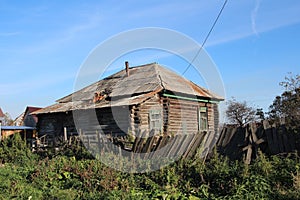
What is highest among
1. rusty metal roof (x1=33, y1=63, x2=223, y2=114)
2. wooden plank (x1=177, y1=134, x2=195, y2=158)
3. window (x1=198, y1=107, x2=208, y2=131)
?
rusty metal roof (x1=33, y1=63, x2=223, y2=114)

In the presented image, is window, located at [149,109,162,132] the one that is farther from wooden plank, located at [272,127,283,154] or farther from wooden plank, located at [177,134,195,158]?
wooden plank, located at [272,127,283,154]

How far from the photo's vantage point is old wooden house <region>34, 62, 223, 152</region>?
1666 centimetres

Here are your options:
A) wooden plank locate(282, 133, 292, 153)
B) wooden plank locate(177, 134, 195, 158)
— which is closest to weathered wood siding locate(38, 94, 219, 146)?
wooden plank locate(177, 134, 195, 158)

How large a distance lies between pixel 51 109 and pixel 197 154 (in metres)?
13.7

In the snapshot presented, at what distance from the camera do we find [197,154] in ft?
28.8

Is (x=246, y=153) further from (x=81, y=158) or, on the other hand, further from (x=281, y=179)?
(x=81, y=158)

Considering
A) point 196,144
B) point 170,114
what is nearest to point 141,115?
point 170,114

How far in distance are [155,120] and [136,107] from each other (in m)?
1.50

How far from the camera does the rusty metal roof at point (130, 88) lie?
1708 centimetres

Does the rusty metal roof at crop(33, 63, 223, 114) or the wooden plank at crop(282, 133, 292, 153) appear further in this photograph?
the rusty metal roof at crop(33, 63, 223, 114)

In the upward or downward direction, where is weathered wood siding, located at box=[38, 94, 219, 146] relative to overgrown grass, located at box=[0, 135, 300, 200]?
upward

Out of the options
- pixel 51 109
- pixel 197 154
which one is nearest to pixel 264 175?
pixel 197 154

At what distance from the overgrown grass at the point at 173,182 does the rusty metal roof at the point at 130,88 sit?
726 centimetres

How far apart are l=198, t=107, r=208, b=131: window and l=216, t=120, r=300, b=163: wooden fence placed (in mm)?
11503
